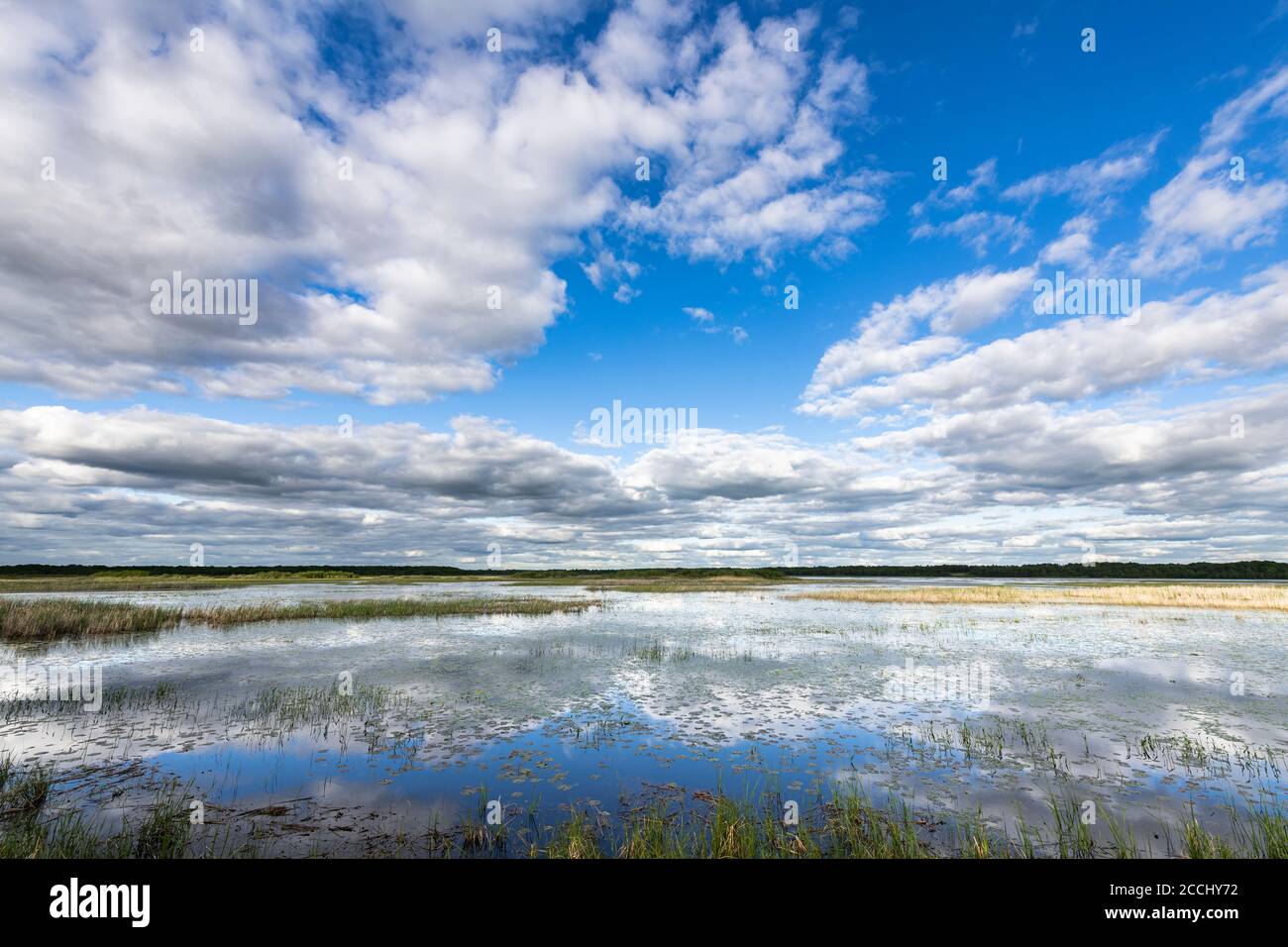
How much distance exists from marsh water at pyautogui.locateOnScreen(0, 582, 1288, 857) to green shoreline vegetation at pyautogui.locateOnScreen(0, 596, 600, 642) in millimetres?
5216

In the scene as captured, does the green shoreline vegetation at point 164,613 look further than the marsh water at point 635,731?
Yes

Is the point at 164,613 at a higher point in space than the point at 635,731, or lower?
lower

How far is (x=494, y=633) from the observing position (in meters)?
37.8

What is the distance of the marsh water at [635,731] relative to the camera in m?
11.2

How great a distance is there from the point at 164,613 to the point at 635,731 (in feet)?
149

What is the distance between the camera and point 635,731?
1634 centimetres

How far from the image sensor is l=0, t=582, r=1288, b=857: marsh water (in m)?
11.2

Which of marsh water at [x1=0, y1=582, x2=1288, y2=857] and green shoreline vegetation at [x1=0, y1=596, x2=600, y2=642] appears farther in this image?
green shoreline vegetation at [x1=0, y1=596, x2=600, y2=642]

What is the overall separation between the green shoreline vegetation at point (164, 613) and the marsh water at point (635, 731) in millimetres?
5216
